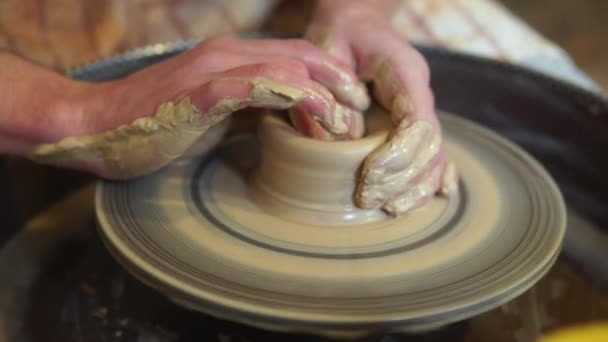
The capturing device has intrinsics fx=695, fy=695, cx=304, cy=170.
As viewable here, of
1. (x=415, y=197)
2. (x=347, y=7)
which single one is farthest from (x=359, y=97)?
(x=347, y=7)

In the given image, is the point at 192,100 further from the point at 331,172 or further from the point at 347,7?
the point at 347,7

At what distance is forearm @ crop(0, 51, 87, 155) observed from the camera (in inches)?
36.3

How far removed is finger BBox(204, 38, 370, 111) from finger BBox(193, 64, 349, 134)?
75 mm

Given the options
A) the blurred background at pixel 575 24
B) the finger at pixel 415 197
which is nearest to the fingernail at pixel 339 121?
the finger at pixel 415 197

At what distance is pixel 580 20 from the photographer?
346 cm

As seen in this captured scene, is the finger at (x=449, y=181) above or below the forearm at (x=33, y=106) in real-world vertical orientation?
below

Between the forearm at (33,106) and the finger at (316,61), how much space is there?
22 cm

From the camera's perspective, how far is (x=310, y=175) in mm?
914

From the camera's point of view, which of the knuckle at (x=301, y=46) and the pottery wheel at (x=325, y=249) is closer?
the pottery wheel at (x=325, y=249)

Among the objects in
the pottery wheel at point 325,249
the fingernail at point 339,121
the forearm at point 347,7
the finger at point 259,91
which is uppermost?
the finger at point 259,91

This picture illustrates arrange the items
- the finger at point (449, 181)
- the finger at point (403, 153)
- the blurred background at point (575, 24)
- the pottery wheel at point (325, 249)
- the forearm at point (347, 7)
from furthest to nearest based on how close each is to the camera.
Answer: the blurred background at point (575, 24)
the forearm at point (347, 7)
the finger at point (449, 181)
the finger at point (403, 153)
the pottery wheel at point (325, 249)

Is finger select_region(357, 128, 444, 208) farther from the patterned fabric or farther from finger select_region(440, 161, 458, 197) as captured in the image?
the patterned fabric

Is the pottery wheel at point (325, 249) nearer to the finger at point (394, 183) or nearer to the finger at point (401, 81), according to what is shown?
the finger at point (394, 183)

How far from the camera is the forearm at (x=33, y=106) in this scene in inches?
36.3
